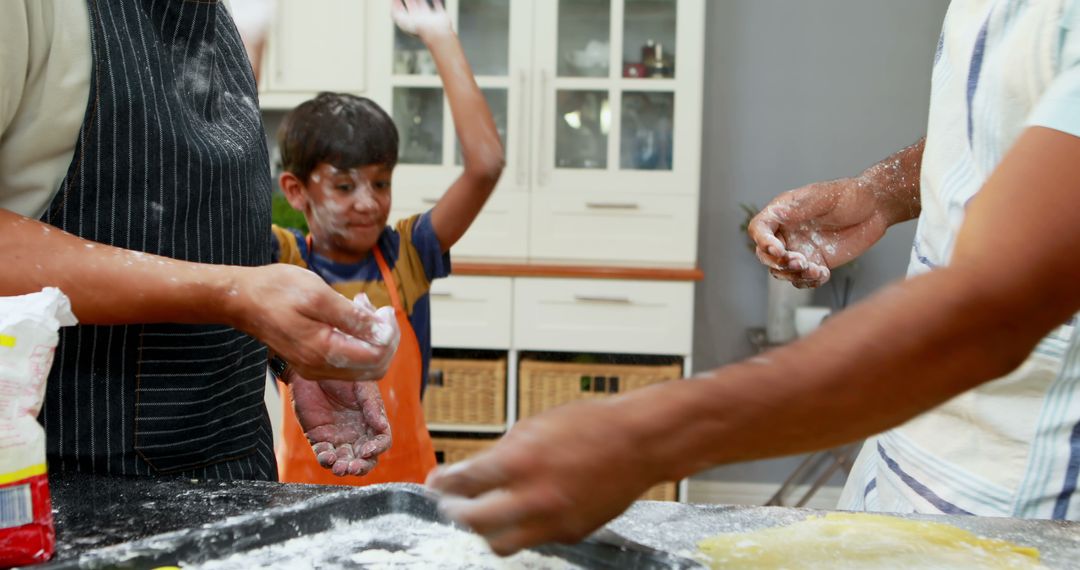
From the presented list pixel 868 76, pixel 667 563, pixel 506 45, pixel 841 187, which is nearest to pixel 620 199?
pixel 506 45

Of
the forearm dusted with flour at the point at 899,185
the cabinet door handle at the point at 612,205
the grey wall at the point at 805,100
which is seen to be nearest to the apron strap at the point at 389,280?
the forearm dusted with flour at the point at 899,185

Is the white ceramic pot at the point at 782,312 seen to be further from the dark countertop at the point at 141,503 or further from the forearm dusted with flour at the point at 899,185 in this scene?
the dark countertop at the point at 141,503

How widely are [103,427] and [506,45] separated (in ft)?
7.20

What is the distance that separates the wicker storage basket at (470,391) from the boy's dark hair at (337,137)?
3.45ft

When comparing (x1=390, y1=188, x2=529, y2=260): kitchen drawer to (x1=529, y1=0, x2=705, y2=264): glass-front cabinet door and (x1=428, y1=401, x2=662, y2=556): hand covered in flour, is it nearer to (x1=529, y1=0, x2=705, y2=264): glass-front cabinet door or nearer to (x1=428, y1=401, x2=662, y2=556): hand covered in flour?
(x1=529, y1=0, x2=705, y2=264): glass-front cabinet door

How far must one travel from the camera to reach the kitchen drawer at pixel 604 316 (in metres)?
2.72

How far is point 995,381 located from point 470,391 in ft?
6.91

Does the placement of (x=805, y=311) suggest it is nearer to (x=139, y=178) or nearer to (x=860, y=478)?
(x=860, y=478)

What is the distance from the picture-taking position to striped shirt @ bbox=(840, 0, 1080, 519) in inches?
28.3

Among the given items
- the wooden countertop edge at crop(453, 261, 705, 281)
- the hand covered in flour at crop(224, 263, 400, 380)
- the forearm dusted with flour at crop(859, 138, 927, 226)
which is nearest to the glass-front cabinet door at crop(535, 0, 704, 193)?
the wooden countertop edge at crop(453, 261, 705, 281)

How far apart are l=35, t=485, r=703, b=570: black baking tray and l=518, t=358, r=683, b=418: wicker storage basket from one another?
1.92 m

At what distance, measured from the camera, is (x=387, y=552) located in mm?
728

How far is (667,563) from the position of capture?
0.65 m

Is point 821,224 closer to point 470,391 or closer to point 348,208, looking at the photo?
point 348,208
